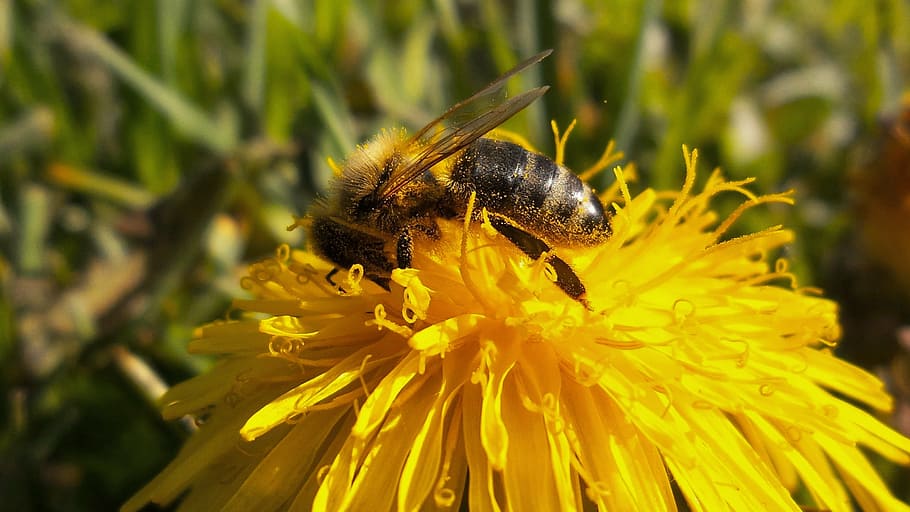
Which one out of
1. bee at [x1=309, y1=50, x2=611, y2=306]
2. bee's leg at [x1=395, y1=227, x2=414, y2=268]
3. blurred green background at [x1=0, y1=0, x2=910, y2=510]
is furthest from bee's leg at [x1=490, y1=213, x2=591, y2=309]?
blurred green background at [x1=0, y1=0, x2=910, y2=510]

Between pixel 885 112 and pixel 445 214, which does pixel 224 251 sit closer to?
pixel 445 214

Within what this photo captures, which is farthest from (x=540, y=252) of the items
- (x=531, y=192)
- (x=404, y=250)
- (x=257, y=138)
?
(x=257, y=138)

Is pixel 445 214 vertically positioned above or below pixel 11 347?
above

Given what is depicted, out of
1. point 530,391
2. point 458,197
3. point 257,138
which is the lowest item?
point 530,391

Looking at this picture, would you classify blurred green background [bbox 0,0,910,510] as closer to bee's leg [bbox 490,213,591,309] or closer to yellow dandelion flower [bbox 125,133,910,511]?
yellow dandelion flower [bbox 125,133,910,511]

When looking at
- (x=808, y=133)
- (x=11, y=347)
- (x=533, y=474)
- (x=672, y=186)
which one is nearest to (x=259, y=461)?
(x=533, y=474)

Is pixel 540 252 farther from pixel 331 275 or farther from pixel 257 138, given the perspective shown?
pixel 257 138
